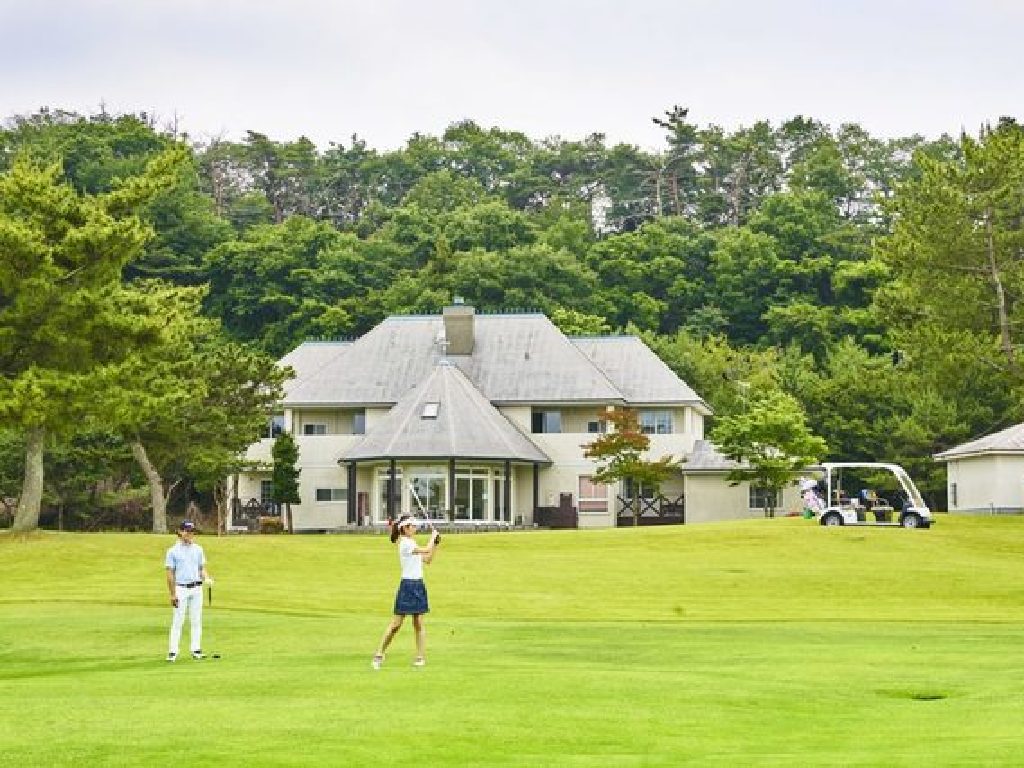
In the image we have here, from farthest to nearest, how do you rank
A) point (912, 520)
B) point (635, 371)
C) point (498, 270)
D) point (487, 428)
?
1. point (498, 270)
2. point (635, 371)
3. point (487, 428)
4. point (912, 520)

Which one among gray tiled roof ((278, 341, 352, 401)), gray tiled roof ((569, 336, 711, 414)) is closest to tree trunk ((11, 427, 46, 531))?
gray tiled roof ((278, 341, 352, 401))

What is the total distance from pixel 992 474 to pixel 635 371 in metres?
15.8

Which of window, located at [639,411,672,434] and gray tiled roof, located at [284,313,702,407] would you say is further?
window, located at [639,411,672,434]

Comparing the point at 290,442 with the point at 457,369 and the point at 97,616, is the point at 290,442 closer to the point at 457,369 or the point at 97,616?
the point at 457,369

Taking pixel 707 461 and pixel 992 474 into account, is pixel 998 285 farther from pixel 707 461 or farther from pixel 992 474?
pixel 707 461

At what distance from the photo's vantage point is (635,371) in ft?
221

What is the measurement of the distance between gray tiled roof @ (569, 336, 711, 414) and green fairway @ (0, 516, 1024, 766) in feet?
59.5

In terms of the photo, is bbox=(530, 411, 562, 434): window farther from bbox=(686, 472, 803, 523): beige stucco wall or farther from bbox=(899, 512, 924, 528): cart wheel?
bbox=(899, 512, 924, 528): cart wheel

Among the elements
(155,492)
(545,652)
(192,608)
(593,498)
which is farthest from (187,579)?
(593,498)

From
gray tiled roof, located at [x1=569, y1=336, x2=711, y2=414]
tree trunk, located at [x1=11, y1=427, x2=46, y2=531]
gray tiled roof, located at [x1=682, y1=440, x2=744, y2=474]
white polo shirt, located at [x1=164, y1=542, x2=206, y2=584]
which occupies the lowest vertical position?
white polo shirt, located at [x1=164, y1=542, x2=206, y2=584]

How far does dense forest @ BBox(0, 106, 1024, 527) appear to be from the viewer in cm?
4356

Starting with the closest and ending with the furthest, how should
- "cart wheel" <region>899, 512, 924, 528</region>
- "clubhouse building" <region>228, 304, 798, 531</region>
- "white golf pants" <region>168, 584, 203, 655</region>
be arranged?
"white golf pants" <region>168, 584, 203, 655</region>, "cart wheel" <region>899, 512, 924, 528</region>, "clubhouse building" <region>228, 304, 798, 531</region>

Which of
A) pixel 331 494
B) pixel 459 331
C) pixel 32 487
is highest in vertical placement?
pixel 459 331

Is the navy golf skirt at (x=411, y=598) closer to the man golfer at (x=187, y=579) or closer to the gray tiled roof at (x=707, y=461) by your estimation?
the man golfer at (x=187, y=579)
